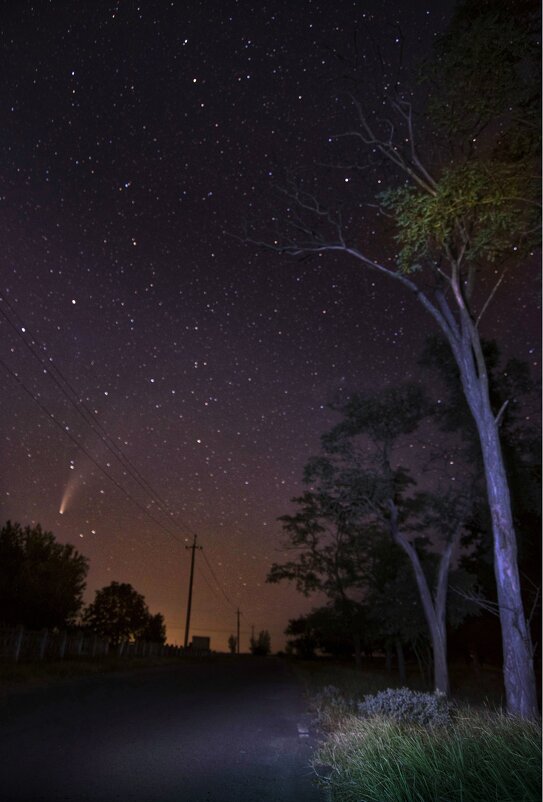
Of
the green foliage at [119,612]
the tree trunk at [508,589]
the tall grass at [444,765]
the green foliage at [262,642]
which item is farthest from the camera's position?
the green foliage at [262,642]

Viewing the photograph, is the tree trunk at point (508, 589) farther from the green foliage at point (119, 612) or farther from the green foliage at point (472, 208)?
the green foliage at point (119, 612)

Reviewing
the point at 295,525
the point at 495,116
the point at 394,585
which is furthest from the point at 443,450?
the point at 295,525

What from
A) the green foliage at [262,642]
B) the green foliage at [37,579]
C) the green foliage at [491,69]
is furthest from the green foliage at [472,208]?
the green foliage at [262,642]

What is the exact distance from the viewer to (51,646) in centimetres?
2666

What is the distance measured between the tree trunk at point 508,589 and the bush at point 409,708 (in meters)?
1.27

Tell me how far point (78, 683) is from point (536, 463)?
16170mm

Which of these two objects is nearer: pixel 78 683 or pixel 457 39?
pixel 457 39

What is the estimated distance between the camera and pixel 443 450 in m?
19.8

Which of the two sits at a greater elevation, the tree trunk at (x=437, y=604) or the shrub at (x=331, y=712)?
the tree trunk at (x=437, y=604)

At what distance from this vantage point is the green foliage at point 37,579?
35969mm

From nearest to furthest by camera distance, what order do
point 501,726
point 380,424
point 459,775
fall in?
point 459,775 → point 501,726 → point 380,424

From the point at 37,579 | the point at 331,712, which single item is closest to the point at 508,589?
the point at 331,712

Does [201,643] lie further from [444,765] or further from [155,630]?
[444,765]

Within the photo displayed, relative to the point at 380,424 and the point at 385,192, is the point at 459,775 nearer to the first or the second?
the point at 385,192
